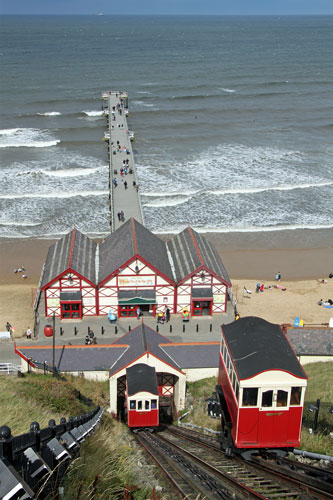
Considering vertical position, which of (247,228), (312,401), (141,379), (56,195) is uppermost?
(141,379)

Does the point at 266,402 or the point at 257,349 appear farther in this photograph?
the point at 257,349

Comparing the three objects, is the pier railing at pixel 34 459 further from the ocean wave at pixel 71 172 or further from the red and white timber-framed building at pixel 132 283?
the ocean wave at pixel 71 172

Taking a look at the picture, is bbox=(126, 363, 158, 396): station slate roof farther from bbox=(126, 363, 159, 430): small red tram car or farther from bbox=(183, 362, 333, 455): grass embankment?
bbox=(183, 362, 333, 455): grass embankment

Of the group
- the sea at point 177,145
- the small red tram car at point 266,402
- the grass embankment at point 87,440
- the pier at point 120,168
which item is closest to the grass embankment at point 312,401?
the small red tram car at point 266,402

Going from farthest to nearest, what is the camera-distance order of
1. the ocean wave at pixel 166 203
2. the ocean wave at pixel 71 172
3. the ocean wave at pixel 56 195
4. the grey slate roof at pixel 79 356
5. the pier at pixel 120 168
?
the ocean wave at pixel 71 172 → the ocean wave at pixel 56 195 → the ocean wave at pixel 166 203 → the pier at pixel 120 168 → the grey slate roof at pixel 79 356

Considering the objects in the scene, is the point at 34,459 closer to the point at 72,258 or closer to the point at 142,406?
the point at 142,406

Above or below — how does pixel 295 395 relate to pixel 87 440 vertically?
below

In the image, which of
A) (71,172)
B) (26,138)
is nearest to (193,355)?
(71,172)
